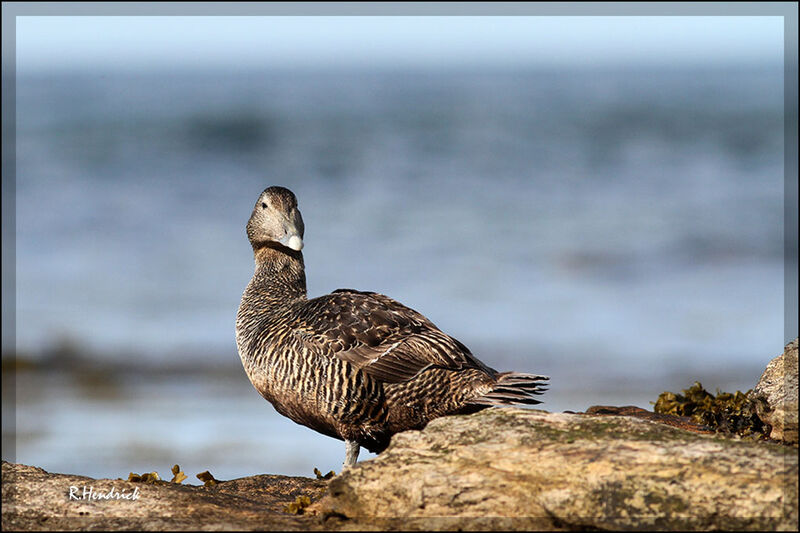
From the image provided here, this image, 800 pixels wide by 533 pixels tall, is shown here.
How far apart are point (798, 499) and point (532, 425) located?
106cm

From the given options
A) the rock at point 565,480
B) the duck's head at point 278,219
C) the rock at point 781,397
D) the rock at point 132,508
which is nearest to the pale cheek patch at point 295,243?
the duck's head at point 278,219

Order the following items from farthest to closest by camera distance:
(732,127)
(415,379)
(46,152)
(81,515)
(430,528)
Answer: (732,127)
(46,152)
(415,379)
(81,515)
(430,528)

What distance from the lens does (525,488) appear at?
3.53 m

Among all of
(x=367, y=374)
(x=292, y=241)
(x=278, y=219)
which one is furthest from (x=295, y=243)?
(x=367, y=374)

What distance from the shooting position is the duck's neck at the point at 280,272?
6.42 metres

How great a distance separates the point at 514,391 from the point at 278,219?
7.14ft

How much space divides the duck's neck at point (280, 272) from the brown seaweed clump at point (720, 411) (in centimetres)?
254

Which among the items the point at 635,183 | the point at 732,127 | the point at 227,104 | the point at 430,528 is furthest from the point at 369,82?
the point at 430,528

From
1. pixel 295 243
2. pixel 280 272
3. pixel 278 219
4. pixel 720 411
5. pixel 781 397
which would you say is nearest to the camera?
pixel 781 397

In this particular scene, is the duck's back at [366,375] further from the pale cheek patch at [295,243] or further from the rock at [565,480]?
the rock at [565,480]

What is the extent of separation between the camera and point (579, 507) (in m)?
3.39

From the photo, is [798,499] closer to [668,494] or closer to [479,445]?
[668,494]
